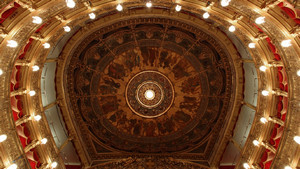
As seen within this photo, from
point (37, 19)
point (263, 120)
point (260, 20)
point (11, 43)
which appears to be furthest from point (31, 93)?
point (263, 120)

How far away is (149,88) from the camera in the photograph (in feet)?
49.9

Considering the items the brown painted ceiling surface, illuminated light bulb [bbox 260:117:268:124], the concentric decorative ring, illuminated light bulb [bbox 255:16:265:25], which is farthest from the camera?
the concentric decorative ring

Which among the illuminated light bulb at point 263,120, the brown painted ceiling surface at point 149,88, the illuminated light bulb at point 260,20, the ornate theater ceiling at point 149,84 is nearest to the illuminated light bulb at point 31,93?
→ the ornate theater ceiling at point 149,84

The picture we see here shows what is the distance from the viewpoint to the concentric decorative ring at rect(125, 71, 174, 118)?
14.8 m

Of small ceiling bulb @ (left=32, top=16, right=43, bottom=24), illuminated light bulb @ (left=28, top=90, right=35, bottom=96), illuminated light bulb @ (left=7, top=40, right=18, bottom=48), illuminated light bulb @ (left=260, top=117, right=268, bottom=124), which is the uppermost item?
small ceiling bulb @ (left=32, top=16, right=43, bottom=24)

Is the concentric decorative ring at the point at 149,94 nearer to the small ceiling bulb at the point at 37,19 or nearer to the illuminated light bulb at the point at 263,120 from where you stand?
the illuminated light bulb at the point at 263,120

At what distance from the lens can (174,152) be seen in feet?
47.5

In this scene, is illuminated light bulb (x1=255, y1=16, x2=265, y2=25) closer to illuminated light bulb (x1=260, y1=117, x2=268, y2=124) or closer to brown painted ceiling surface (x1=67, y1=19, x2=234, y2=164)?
illuminated light bulb (x1=260, y1=117, x2=268, y2=124)

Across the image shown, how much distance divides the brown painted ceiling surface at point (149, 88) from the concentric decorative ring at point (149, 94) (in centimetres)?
9

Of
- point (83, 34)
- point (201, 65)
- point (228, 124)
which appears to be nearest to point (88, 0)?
point (83, 34)

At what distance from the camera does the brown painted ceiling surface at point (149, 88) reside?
41.4 feet

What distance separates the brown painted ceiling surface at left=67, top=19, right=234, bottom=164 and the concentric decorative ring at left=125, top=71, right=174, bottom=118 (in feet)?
0.29

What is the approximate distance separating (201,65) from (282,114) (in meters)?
6.62

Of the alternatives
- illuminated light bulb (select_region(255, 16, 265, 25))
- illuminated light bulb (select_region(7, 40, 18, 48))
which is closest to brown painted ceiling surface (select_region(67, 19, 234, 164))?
illuminated light bulb (select_region(255, 16, 265, 25))
